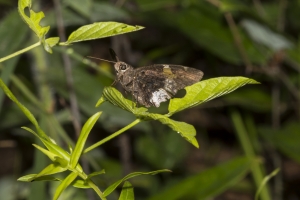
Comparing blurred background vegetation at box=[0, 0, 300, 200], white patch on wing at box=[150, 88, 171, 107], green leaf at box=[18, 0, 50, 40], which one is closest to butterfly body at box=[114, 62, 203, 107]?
white patch on wing at box=[150, 88, 171, 107]

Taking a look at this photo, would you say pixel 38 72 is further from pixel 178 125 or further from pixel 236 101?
pixel 178 125

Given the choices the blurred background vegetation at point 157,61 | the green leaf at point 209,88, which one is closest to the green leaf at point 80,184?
the green leaf at point 209,88

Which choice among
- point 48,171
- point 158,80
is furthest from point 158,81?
point 48,171

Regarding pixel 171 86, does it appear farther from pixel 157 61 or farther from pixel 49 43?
pixel 157 61

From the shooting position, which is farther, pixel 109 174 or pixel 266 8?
pixel 266 8

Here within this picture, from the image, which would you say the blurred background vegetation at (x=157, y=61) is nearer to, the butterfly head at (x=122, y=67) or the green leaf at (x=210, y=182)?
the green leaf at (x=210, y=182)

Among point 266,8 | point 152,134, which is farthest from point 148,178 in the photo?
point 266,8
